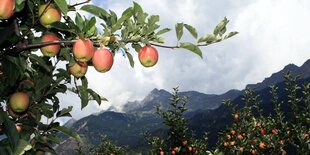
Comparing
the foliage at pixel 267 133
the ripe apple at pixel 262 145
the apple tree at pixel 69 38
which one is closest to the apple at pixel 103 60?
the apple tree at pixel 69 38

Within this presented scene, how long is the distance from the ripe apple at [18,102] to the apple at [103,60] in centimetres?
86

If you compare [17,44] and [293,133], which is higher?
[17,44]

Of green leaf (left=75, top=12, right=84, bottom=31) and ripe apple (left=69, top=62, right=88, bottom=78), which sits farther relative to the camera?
ripe apple (left=69, top=62, right=88, bottom=78)

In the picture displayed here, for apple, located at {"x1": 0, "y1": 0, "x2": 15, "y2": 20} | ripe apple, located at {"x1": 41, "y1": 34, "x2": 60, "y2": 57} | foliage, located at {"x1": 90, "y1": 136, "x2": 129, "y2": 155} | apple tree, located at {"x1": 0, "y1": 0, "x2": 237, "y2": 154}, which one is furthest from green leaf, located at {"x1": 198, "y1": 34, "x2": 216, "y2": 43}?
foliage, located at {"x1": 90, "y1": 136, "x2": 129, "y2": 155}

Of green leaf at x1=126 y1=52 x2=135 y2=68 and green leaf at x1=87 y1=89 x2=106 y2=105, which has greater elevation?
green leaf at x1=126 y1=52 x2=135 y2=68

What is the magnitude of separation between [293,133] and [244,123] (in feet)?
5.51

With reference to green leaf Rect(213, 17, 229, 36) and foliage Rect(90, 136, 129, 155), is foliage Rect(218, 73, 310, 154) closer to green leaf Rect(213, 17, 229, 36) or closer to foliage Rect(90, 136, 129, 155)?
foliage Rect(90, 136, 129, 155)

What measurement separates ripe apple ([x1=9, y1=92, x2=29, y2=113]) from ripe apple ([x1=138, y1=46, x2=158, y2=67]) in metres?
1.06

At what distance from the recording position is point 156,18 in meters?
2.71

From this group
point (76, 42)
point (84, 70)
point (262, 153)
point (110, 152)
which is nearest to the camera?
point (76, 42)

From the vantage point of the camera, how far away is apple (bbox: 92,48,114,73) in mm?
2650

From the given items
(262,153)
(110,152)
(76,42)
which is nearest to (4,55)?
(76,42)

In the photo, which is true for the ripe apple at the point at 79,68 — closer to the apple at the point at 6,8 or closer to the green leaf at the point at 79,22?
the green leaf at the point at 79,22

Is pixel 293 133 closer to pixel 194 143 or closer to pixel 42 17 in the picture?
pixel 194 143
